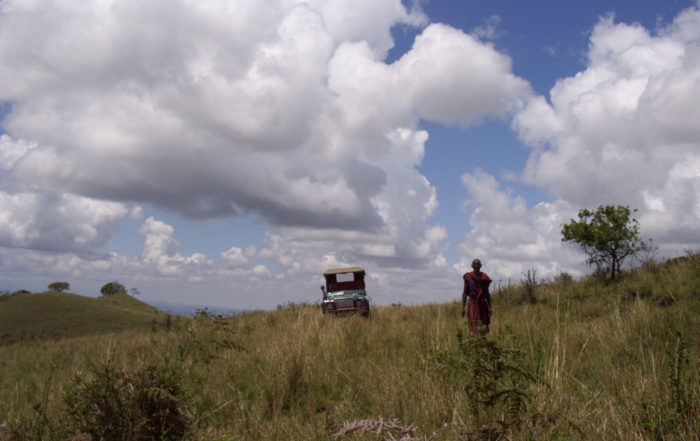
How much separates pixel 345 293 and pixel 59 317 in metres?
17.7

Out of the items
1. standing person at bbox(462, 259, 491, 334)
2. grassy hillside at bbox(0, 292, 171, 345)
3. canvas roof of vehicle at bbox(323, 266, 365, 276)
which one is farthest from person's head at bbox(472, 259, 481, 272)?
grassy hillside at bbox(0, 292, 171, 345)

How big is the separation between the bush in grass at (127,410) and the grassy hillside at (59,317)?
17426 mm

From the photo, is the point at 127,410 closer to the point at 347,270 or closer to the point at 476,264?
the point at 476,264

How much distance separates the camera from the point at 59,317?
924 inches

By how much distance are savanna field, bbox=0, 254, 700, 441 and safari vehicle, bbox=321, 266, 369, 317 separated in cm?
449

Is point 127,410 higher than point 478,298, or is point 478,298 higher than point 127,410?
point 478,298

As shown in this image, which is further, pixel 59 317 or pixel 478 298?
pixel 59 317

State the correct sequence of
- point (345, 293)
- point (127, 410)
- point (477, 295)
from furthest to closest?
point (345, 293)
point (477, 295)
point (127, 410)

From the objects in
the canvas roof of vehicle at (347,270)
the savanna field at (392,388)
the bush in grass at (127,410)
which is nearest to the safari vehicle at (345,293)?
the canvas roof of vehicle at (347,270)

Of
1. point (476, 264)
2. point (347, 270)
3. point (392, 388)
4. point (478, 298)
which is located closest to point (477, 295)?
point (478, 298)

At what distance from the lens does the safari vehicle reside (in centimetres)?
1658

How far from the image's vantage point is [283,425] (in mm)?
4012

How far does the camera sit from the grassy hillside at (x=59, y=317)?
2048 cm

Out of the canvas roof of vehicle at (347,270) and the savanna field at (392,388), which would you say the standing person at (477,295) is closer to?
the savanna field at (392,388)
